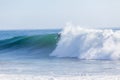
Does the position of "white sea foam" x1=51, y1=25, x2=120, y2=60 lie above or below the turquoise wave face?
below

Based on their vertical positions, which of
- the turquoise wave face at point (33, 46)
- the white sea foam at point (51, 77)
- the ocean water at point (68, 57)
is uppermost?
the turquoise wave face at point (33, 46)

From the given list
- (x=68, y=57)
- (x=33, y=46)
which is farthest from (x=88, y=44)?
(x=33, y=46)

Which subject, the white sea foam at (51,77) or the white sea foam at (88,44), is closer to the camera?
the white sea foam at (51,77)

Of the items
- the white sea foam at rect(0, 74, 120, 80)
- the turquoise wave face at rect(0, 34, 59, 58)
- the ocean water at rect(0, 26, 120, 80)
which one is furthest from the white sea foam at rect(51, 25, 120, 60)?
the white sea foam at rect(0, 74, 120, 80)

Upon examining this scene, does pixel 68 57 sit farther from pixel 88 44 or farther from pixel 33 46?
pixel 33 46

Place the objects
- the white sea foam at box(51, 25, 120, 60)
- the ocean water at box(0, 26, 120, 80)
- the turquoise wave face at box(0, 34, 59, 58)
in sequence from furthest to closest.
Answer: the turquoise wave face at box(0, 34, 59, 58)
the white sea foam at box(51, 25, 120, 60)
the ocean water at box(0, 26, 120, 80)

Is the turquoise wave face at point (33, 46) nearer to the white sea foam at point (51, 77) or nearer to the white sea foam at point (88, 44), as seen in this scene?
the white sea foam at point (88, 44)

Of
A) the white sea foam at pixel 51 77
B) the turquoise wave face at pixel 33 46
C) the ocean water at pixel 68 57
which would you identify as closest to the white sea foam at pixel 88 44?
the ocean water at pixel 68 57

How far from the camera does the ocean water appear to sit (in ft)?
41.5

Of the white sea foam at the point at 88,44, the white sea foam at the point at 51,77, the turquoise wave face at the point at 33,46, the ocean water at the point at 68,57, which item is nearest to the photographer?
the white sea foam at the point at 51,77

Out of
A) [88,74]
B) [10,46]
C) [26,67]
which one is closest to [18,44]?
[10,46]

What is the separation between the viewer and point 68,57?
1939cm

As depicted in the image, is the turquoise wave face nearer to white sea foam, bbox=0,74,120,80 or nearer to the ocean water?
the ocean water

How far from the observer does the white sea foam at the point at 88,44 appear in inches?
736
